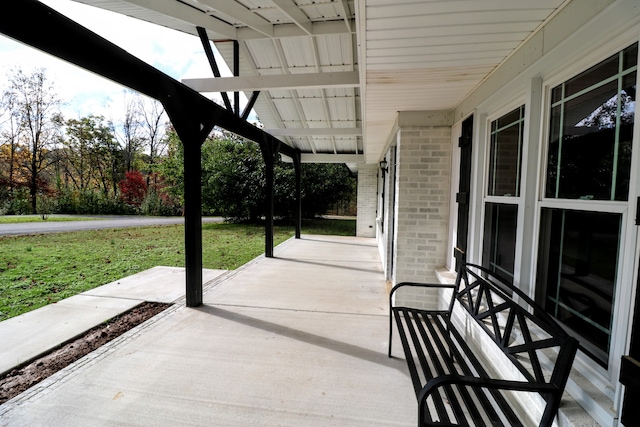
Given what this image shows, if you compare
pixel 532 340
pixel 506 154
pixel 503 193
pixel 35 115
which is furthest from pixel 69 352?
pixel 35 115

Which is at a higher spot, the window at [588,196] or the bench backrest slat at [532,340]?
the window at [588,196]

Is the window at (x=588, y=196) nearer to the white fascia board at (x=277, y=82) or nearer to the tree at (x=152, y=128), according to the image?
the white fascia board at (x=277, y=82)

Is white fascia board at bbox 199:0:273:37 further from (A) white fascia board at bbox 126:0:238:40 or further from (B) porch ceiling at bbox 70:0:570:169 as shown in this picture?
(A) white fascia board at bbox 126:0:238:40

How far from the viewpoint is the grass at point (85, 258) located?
4431 millimetres

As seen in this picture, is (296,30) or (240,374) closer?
(240,374)

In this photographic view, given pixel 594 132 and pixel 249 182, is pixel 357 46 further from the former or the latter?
pixel 249 182

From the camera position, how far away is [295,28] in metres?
3.58

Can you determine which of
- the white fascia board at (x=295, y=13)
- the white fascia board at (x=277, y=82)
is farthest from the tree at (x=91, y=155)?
the white fascia board at (x=295, y=13)

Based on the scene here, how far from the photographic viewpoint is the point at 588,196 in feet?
4.61

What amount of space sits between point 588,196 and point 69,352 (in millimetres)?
4145

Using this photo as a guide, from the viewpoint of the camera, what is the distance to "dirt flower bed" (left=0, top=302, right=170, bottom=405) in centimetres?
225

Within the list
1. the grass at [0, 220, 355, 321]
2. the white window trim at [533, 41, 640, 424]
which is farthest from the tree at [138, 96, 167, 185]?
the white window trim at [533, 41, 640, 424]

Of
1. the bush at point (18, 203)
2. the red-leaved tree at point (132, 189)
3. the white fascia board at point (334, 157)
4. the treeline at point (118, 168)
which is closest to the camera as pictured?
the white fascia board at point (334, 157)

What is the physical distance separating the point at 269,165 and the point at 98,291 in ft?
13.3
